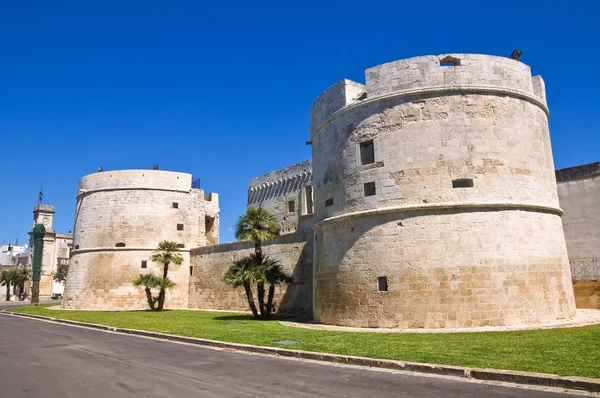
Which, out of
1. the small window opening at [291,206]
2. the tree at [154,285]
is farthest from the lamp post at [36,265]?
the small window opening at [291,206]

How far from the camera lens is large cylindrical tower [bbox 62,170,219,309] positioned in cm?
2911

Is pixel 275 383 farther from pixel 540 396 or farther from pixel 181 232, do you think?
pixel 181 232

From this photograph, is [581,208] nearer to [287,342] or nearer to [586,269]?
[586,269]

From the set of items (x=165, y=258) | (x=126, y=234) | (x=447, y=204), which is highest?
(x=126, y=234)

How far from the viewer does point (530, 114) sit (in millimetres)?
13789

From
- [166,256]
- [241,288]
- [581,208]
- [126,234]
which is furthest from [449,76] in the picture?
[126,234]

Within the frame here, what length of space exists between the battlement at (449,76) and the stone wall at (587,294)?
7.14 meters

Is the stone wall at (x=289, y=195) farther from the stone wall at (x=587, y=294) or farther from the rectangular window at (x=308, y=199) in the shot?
the stone wall at (x=587, y=294)

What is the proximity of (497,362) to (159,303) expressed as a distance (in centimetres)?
2240

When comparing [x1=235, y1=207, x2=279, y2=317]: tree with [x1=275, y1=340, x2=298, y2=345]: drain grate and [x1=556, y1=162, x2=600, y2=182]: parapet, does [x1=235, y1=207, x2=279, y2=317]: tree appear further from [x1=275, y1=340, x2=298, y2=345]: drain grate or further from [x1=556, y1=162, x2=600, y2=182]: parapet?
[x1=556, y1=162, x2=600, y2=182]: parapet

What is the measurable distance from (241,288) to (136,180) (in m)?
11.6

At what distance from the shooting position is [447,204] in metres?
12.5

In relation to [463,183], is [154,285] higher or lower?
lower

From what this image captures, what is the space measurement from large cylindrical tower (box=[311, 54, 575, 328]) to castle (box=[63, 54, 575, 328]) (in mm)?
31
